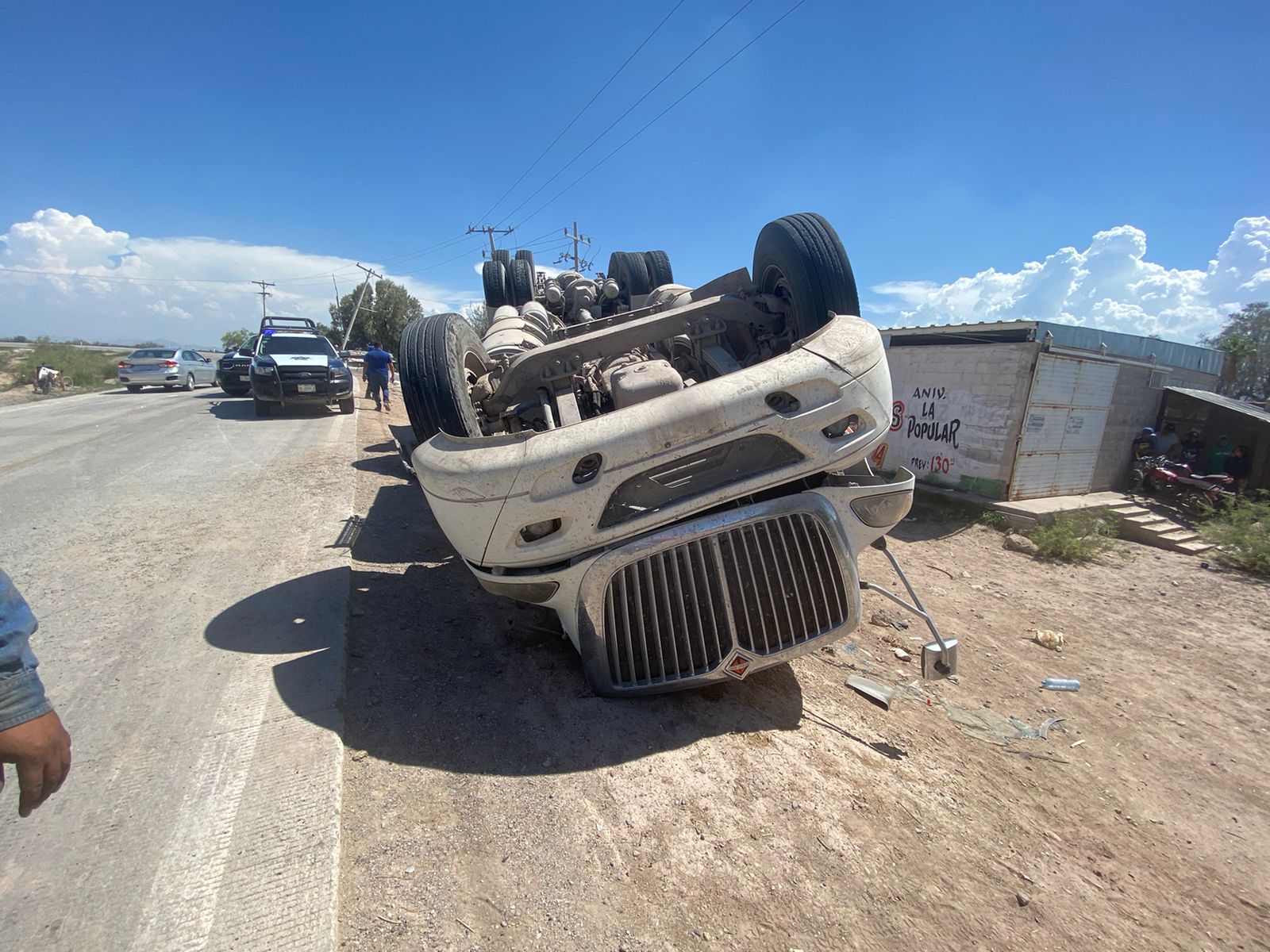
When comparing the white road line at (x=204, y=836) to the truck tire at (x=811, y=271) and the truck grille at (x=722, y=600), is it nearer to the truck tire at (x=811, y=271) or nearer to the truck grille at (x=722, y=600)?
the truck grille at (x=722, y=600)

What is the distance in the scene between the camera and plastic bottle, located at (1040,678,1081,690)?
3.71 m

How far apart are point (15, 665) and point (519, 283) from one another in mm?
7928

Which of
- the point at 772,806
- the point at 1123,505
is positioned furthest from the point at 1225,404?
the point at 772,806

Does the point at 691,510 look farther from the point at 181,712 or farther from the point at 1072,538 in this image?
the point at 1072,538

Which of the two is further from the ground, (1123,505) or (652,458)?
(652,458)

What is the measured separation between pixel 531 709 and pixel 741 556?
3.92 ft

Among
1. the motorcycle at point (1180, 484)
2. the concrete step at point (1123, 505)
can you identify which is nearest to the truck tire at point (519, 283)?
the concrete step at point (1123, 505)

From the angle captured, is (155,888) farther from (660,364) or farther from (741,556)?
(660,364)

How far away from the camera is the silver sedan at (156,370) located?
17.8 metres

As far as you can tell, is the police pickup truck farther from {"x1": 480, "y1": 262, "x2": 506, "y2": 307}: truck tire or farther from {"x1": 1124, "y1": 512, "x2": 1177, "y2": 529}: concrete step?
{"x1": 1124, "y1": 512, "x2": 1177, "y2": 529}: concrete step

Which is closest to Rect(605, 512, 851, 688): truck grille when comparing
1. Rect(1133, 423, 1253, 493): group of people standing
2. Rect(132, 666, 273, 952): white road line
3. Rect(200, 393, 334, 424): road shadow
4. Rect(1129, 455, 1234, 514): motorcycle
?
Rect(132, 666, 273, 952): white road line

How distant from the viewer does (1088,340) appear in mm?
10586

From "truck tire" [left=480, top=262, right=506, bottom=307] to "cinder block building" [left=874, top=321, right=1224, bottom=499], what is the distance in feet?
19.5

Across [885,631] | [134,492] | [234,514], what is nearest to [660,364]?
[885,631]
